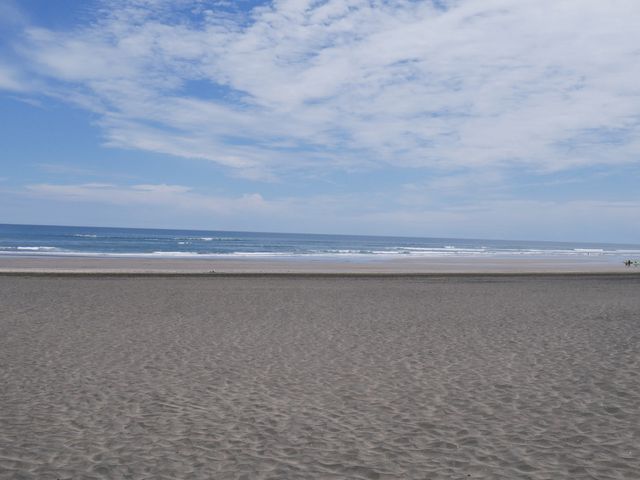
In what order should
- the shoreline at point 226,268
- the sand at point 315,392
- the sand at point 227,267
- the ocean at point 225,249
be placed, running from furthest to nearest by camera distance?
1. the ocean at point 225,249
2. the sand at point 227,267
3. the shoreline at point 226,268
4. the sand at point 315,392

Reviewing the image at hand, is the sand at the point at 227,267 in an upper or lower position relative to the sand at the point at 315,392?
upper

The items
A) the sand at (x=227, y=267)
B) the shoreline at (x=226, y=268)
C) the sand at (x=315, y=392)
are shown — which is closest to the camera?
the sand at (x=315, y=392)

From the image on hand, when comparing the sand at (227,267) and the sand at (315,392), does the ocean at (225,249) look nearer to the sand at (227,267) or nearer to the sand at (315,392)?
the sand at (227,267)

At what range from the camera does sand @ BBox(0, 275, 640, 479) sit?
4988 mm

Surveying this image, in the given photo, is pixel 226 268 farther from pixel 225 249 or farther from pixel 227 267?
pixel 225 249

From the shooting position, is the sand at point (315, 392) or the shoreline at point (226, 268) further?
the shoreline at point (226, 268)

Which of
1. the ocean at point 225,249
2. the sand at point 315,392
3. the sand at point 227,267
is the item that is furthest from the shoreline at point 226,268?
the sand at point 315,392

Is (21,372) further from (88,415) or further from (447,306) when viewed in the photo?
(447,306)

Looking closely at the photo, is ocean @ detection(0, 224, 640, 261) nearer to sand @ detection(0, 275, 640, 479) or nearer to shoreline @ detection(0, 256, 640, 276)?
shoreline @ detection(0, 256, 640, 276)

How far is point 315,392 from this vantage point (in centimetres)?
722

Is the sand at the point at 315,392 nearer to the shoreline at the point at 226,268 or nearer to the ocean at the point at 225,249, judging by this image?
the shoreline at the point at 226,268

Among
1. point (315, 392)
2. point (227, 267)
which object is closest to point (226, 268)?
point (227, 267)

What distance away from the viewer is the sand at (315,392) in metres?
4.99

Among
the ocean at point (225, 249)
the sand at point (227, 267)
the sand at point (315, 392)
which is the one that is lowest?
the sand at point (315, 392)
